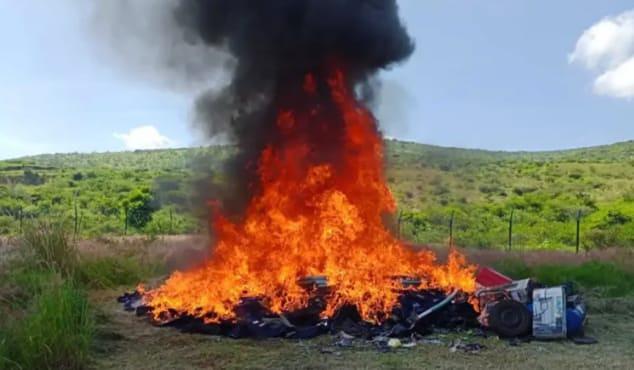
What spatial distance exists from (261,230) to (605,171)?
113 ft

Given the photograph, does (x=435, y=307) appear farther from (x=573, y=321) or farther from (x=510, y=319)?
(x=573, y=321)

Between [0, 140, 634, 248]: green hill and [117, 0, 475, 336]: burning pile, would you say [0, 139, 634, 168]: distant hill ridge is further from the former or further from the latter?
[117, 0, 475, 336]: burning pile

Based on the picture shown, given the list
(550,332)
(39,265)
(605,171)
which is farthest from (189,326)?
(605,171)

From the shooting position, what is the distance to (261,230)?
10109 mm

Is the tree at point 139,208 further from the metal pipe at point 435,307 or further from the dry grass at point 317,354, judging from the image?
the metal pipe at point 435,307

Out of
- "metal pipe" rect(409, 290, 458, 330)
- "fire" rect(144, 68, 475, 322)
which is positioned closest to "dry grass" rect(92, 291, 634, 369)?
"metal pipe" rect(409, 290, 458, 330)

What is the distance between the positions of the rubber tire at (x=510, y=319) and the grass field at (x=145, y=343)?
22cm

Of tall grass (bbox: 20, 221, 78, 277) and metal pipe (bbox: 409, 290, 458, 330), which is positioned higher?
tall grass (bbox: 20, 221, 78, 277)

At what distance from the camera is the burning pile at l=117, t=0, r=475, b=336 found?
9.66 metres

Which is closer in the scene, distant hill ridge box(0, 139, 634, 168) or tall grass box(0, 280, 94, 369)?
tall grass box(0, 280, 94, 369)

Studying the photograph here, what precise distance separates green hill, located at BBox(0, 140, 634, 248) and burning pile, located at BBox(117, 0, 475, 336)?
1154 millimetres

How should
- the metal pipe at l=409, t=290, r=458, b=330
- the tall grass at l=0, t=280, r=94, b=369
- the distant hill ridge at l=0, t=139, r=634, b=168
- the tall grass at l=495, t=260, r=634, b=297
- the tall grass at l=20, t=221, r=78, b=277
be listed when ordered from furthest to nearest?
the distant hill ridge at l=0, t=139, r=634, b=168 < the tall grass at l=495, t=260, r=634, b=297 < the tall grass at l=20, t=221, r=78, b=277 < the metal pipe at l=409, t=290, r=458, b=330 < the tall grass at l=0, t=280, r=94, b=369

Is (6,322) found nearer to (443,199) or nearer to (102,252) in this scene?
(102,252)

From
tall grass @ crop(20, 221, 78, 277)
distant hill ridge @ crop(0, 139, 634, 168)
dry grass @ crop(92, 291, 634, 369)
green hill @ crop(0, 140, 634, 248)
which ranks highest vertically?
distant hill ridge @ crop(0, 139, 634, 168)
